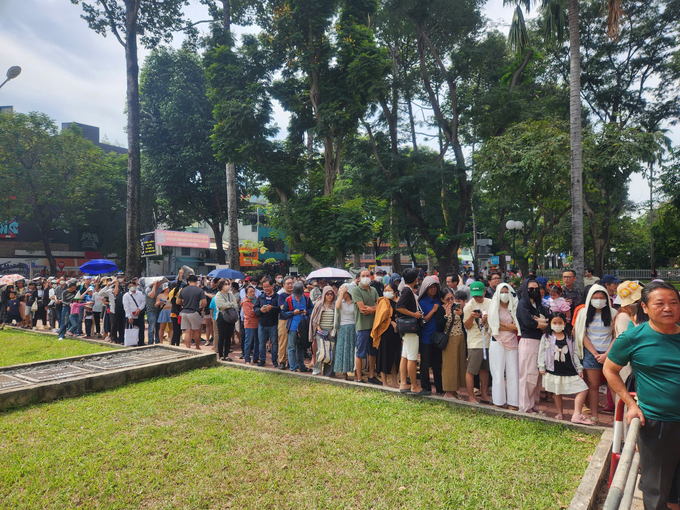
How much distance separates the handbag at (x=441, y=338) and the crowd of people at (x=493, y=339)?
0.02 metres

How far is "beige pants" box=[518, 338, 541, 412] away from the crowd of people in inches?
0.5

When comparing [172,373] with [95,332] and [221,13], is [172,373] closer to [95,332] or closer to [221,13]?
[95,332]

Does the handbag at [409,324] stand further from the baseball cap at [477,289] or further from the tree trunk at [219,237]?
the tree trunk at [219,237]

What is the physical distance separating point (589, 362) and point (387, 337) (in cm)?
298

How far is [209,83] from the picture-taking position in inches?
664

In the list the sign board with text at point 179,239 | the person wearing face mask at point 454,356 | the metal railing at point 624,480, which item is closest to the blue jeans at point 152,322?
the sign board with text at point 179,239

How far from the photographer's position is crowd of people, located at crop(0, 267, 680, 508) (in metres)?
2.85

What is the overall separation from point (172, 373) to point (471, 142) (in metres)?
19.3

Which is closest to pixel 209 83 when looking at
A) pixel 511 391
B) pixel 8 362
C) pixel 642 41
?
pixel 8 362

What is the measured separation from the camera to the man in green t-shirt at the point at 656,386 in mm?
2744

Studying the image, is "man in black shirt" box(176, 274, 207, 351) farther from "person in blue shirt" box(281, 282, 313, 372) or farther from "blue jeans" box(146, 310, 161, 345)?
"person in blue shirt" box(281, 282, 313, 372)

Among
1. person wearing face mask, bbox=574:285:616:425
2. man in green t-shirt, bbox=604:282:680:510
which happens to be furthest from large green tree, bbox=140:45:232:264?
man in green t-shirt, bbox=604:282:680:510

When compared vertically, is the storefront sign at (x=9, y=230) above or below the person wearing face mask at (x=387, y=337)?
above

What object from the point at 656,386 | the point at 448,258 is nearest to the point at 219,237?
the point at 448,258
